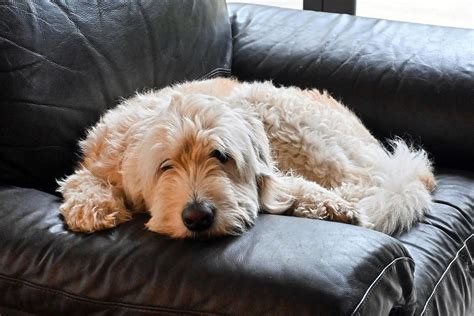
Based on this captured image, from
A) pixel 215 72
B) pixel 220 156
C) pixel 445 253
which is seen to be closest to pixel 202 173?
pixel 220 156

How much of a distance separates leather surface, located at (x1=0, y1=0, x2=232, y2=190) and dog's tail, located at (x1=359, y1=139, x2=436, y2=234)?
0.87m

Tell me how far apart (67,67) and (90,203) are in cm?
53

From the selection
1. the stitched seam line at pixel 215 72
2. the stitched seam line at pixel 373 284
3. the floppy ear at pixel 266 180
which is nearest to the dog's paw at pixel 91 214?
the floppy ear at pixel 266 180

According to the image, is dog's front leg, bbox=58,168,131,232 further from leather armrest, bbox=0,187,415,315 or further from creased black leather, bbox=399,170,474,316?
creased black leather, bbox=399,170,474,316

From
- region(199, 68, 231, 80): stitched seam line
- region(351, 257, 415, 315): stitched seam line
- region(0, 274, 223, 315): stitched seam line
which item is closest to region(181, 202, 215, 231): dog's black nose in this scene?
region(0, 274, 223, 315): stitched seam line

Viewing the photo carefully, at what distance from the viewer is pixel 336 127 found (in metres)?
2.72

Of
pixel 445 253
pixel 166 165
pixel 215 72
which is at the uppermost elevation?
pixel 166 165

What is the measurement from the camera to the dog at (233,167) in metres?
2.11

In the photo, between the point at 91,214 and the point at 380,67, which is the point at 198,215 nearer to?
the point at 91,214

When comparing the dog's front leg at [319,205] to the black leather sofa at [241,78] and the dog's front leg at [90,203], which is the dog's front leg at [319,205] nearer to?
the black leather sofa at [241,78]

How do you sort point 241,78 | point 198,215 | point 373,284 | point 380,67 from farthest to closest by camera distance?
point 241,78 < point 380,67 < point 198,215 < point 373,284

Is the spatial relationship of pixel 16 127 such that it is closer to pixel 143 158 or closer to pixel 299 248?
pixel 143 158

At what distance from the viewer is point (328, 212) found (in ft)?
7.62

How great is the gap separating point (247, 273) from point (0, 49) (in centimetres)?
101
